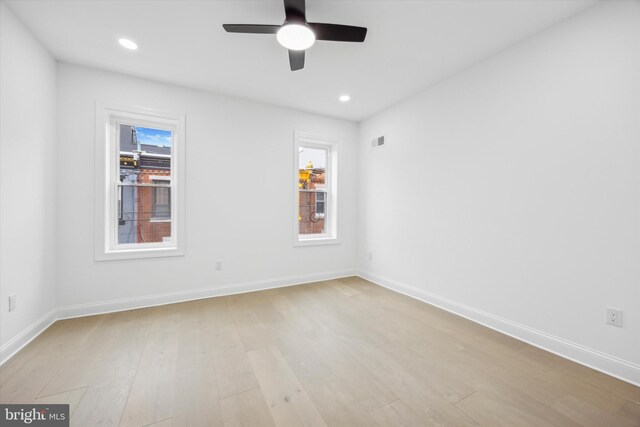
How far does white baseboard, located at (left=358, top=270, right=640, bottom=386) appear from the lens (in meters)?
1.88

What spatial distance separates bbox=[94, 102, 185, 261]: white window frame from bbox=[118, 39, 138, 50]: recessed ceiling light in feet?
2.46

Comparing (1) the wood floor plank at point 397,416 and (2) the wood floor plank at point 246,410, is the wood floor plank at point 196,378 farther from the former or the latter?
(1) the wood floor plank at point 397,416

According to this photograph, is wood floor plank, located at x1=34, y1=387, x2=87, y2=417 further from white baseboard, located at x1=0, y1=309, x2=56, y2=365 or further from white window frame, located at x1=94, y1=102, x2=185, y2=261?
white window frame, located at x1=94, y1=102, x2=185, y2=261

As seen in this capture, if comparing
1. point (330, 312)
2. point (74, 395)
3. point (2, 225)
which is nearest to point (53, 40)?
point (2, 225)

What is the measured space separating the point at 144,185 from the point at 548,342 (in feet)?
14.9

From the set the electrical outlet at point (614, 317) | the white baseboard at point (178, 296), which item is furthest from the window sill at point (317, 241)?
the electrical outlet at point (614, 317)

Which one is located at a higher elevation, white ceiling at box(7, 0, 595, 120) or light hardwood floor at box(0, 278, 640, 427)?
white ceiling at box(7, 0, 595, 120)

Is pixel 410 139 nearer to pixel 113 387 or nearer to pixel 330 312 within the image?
pixel 330 312

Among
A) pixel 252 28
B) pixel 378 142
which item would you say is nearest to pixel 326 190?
pixel 378 142

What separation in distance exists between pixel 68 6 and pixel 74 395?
112 inches

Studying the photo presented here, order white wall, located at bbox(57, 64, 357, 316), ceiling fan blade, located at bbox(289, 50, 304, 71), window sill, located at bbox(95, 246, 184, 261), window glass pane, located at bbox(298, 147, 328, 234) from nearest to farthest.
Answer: ceiling fan blade, located at bbox(289, 50, 304, 71), white wall, located at bbox(57, 64, 357, 316), window sill, located at bbox(95, 246, 184, 261), window glass pane, located at bbox(298, 147, 328, 234)

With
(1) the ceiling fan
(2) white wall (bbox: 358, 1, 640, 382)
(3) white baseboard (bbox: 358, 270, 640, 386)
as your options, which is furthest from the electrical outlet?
(1) the ceiling fan

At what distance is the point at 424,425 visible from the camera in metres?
1.46

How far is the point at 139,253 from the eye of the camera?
10.3ft
